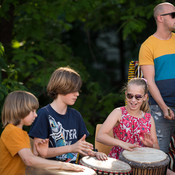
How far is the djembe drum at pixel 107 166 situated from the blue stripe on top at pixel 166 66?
1.33 meters

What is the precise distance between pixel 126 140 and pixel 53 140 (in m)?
0.88

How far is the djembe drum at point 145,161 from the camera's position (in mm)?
3250

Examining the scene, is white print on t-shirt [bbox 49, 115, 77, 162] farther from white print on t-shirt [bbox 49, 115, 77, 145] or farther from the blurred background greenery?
the blurred background greenery

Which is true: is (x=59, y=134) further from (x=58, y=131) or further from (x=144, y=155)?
(x=144, y=155)

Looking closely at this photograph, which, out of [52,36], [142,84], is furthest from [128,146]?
[52,36]

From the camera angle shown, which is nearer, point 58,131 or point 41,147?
point 41,147

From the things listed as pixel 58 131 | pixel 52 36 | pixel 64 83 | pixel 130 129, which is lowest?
pixel 130 129

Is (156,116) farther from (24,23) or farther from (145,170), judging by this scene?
(24,23)

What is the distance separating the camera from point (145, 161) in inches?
128

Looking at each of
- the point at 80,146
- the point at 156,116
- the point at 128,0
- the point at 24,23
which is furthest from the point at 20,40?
the point at 80,146

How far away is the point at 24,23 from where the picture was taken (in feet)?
24.4

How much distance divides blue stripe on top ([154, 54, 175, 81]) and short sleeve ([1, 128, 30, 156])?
193 centimetres

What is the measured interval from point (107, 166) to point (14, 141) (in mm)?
869

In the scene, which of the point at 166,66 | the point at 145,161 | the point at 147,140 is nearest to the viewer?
the point at 145,161
